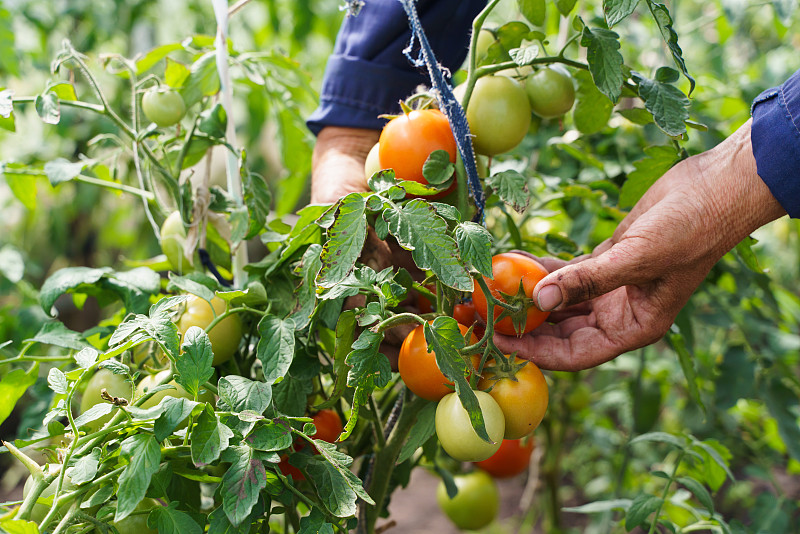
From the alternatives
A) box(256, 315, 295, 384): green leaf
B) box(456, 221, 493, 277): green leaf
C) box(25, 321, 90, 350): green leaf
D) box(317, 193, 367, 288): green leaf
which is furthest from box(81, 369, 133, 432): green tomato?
box(456, 221, 493, 277): green leaf

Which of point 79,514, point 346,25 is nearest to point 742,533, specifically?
point 79,514

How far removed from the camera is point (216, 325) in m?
0.62

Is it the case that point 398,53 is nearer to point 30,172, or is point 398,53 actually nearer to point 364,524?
point 30,172

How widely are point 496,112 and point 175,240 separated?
0.40m

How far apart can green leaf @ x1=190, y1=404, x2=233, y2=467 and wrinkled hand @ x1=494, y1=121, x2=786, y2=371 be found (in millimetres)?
289

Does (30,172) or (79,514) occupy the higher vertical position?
(30,172)

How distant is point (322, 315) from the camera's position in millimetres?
633

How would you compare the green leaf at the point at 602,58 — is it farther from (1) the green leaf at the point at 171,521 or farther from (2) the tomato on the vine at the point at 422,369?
(1) the green leaf at the point at 171,521

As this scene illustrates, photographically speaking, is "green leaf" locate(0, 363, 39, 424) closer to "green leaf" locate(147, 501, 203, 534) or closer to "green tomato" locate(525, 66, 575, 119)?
"green leaf" locate(147, 501, 203, 534)

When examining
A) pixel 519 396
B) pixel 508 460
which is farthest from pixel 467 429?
pixel 508 460

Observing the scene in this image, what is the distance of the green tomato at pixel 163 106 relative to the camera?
2.34 ft

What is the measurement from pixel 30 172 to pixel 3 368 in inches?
11.1

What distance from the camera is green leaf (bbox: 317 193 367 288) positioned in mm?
497

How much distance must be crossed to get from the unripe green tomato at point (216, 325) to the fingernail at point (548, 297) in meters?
0.31
